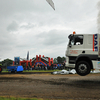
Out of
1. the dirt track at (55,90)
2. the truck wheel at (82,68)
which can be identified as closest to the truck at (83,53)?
the truck wheel at (82,68)

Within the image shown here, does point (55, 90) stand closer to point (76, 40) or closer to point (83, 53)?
point (83, 53)

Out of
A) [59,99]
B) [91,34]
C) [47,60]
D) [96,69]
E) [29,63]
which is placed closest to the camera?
[59,99]

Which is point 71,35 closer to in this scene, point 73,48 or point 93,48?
point 73,48

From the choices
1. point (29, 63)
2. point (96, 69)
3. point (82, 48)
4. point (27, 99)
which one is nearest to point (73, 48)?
point (82, 48)

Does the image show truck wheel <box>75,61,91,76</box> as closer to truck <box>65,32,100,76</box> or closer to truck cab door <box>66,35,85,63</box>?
truck <box>65,32,100,76</box>

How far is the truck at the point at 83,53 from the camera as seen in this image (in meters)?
6.90

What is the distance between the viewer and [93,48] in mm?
7074

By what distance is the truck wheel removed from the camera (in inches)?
268

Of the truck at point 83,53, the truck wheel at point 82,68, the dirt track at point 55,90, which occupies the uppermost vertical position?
the truck at point 83,53

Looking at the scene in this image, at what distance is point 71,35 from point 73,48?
3.13 ft

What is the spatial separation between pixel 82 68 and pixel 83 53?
969 mm

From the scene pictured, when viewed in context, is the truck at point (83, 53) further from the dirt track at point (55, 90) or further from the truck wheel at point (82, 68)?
the dirt track at point (55, 90)

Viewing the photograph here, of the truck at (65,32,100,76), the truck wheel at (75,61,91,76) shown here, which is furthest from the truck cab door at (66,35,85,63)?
the truck wheel at (75,61,91,76)

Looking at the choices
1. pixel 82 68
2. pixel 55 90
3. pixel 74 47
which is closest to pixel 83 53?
pixel 74 47
